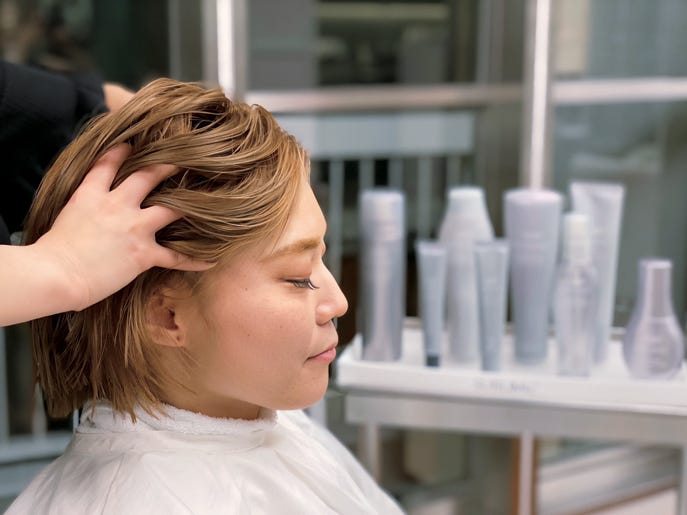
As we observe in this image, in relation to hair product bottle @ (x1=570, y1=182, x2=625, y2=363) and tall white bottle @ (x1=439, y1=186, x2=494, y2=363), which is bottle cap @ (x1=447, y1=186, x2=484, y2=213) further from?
hair product bottle @ (x1=570, y1=182, x2=625, y2=363)

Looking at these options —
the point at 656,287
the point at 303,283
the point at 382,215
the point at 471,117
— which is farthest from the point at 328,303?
the point at 471,117

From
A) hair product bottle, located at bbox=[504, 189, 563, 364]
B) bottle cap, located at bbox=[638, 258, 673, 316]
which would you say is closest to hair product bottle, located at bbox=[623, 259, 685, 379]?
bottle cap, located at bbox=[638, 258, 673, 316]

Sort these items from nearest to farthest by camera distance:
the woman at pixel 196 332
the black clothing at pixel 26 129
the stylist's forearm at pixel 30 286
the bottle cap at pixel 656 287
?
the stylist's forearm at pixel 30 286 < the woman at pixel 196 332 < the black clothing at pixel 26 129 < the bottle cap at pixel 656 287

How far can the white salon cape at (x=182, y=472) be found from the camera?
28.1 inches

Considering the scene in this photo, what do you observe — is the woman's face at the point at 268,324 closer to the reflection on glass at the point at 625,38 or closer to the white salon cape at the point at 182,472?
the white salon cape at the point at 182,472

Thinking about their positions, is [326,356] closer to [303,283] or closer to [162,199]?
[303,283]

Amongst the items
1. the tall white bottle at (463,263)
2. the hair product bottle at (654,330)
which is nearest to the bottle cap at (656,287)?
the hair product bottle at (654,330)

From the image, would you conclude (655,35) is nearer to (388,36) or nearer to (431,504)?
(388,36)

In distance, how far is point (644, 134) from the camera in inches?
72.6

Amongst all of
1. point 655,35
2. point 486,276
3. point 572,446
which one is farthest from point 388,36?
point 572,446

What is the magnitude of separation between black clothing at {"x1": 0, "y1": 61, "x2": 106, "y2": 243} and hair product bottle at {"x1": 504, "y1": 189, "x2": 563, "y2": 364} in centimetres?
61

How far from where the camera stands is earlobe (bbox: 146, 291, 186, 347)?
→ 2.48 feet

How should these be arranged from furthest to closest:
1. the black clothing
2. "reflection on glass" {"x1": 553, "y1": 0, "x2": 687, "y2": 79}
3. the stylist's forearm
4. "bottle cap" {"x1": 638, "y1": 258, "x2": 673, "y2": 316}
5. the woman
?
"reflection on glass" {"x1": 553, "y1": 0, "x2": 687, "y2": 79}, "bottle cap" {"x1": 638, "y1": 258, "x2": 673, "y2": 316}, the black clothing, the woman, the stylist's forearm

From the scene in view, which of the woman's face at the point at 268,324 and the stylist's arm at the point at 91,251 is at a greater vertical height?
the stylist's arm at the point at 91,251
